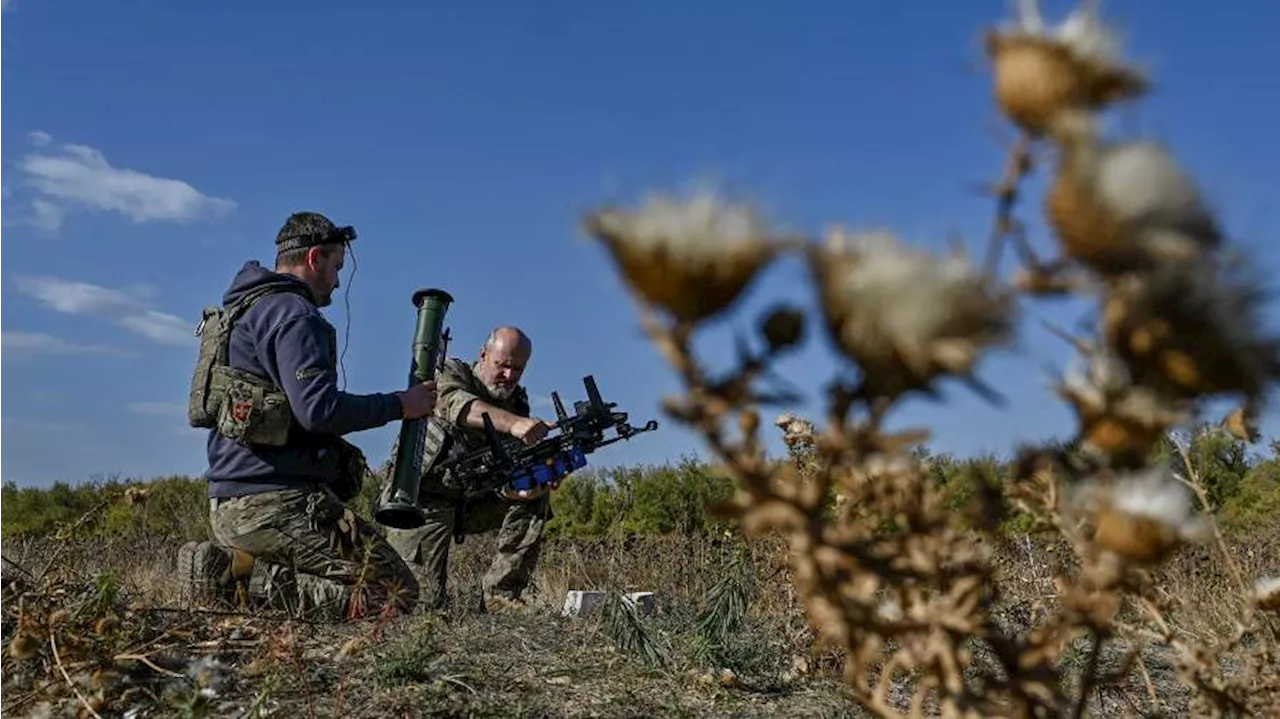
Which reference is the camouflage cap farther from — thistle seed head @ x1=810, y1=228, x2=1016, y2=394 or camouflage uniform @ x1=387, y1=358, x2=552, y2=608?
thistle seed head @ x1=810, y1=228, x2=1016, y2=394

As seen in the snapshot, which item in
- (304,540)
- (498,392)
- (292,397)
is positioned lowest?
(304,540)

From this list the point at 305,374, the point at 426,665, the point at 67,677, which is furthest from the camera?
the point at 305,374

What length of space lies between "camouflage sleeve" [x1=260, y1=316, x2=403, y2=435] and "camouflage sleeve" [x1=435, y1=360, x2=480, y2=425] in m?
1.60

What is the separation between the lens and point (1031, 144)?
3.97ft

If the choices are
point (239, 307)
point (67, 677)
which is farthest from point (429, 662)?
point (239, 307)

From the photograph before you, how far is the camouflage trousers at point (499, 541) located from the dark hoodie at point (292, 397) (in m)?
1.63

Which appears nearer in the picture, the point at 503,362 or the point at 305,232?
the point at 305,232

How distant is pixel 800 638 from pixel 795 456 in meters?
0.73

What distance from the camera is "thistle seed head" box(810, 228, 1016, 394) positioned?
3.73 ft

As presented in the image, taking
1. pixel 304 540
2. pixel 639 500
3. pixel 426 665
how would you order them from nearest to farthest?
pixel 426 665 → pixel 304 540 → pixel 639 500

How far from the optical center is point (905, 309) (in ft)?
3.73

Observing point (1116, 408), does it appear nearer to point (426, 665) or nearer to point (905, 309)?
point (905, 309)

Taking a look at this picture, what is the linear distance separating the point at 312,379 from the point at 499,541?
2345mm

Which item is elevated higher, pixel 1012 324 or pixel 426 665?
pixel 1012 324
